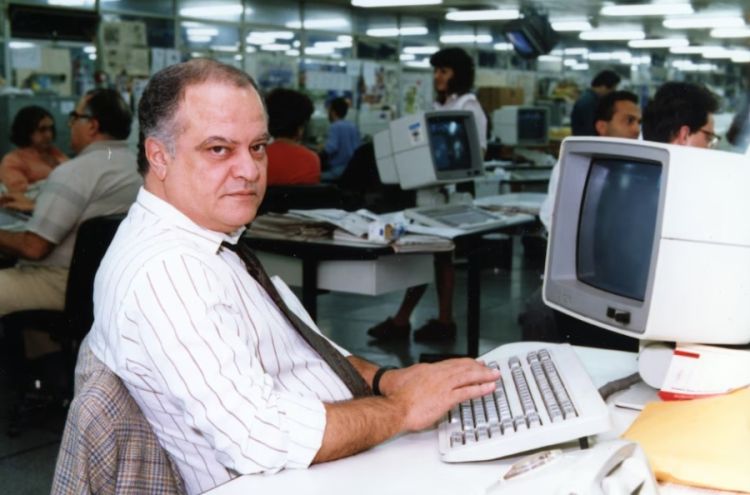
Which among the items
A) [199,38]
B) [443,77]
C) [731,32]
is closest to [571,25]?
[731,32]

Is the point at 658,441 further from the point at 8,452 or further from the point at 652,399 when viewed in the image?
the point at 8,452

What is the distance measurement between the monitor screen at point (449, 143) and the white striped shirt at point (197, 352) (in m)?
3.07

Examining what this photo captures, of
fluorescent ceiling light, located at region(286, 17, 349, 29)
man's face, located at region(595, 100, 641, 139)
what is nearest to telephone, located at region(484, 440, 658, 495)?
man's face, located at region(595, 100, 641, 139)

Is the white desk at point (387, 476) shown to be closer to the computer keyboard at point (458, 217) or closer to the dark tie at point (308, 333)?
the dark tie at point (308, 333)

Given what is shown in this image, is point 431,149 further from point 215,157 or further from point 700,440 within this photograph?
point 700,440

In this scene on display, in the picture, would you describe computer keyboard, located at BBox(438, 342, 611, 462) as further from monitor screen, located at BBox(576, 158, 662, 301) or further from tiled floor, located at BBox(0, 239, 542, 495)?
tiled floor, located at BBox(0, 239, 542, 495)

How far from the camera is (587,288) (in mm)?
1645

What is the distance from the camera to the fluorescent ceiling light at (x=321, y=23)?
11898mm

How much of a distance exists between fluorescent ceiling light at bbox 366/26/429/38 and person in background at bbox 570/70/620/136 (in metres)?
6.04

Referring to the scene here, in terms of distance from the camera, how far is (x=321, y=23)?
12344 millimetres

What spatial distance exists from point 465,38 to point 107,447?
14.6m

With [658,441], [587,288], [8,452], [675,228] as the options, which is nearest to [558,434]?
[658,441]

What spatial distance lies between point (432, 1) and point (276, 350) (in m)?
10.9

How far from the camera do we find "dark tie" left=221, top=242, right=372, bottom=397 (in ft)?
4.92
